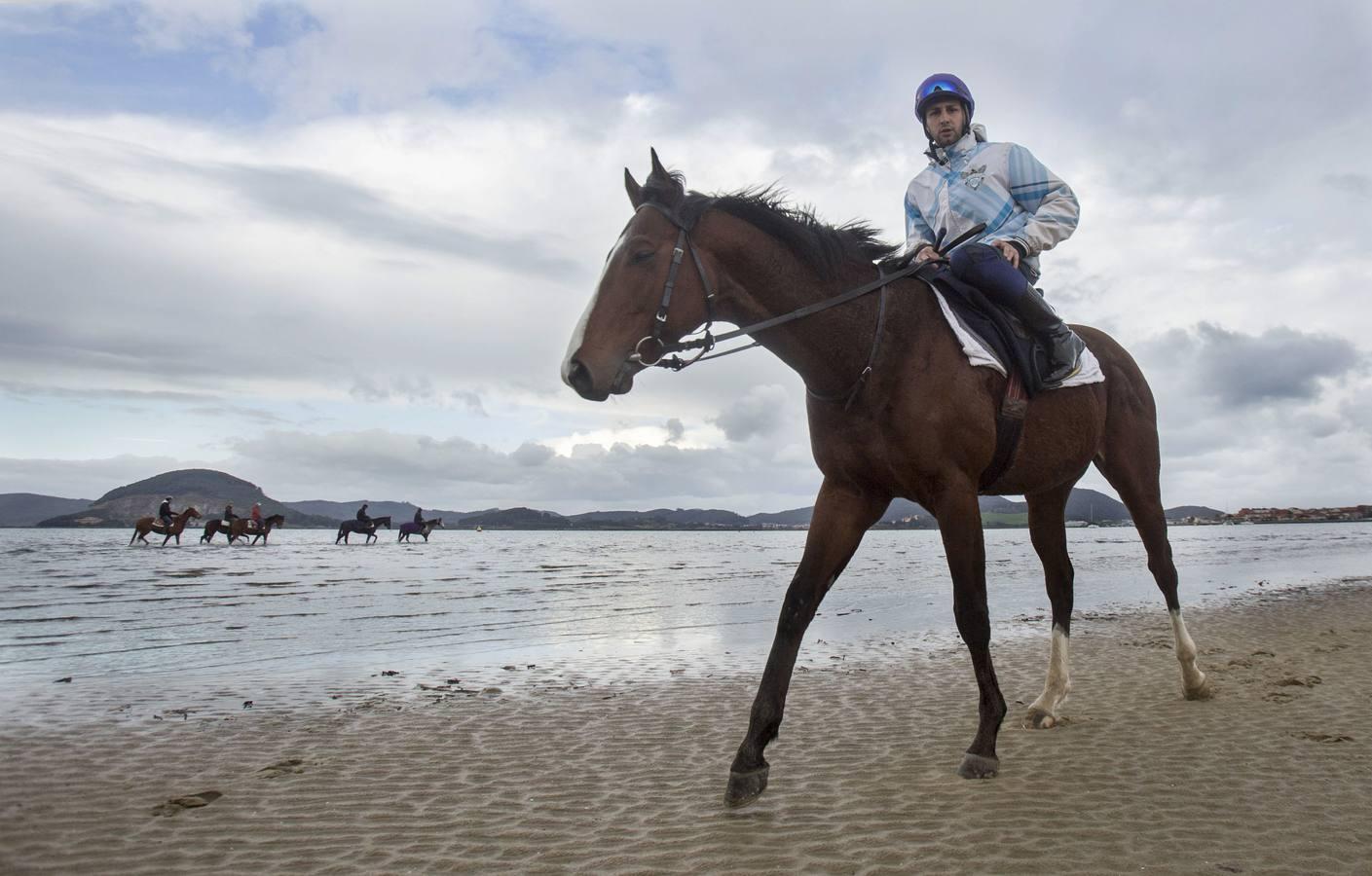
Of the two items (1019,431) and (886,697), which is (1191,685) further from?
(1019,431)

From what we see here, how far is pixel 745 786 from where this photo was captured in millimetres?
4219

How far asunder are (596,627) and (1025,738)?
27.3ft

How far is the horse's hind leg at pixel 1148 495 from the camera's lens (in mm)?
6633

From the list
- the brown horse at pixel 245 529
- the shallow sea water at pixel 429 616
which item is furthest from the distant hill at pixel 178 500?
the shallow sea water at pixel 429 616

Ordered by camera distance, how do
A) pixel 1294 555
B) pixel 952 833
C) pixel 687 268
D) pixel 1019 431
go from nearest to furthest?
pixel 952 833 → pixel 687 268 → pixel 1019 431 → pixel 1294 555

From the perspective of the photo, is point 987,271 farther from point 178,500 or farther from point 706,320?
point 178,500

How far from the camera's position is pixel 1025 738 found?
562cm

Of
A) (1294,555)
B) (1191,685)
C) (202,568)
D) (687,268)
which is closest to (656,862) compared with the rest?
(687,268)

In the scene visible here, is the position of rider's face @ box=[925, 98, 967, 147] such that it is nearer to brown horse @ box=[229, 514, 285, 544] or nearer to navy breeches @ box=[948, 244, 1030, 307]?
navy breeches @ box=[948, 244, 1030, 307]

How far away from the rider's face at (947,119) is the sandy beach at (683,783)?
376 centimetres

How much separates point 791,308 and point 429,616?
1184cm

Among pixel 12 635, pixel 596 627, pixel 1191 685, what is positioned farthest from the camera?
pixel 596 627

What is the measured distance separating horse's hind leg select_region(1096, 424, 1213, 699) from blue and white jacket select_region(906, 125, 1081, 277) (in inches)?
75.2

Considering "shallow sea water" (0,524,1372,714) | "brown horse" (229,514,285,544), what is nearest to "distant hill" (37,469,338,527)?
"brown horse" (229,514,285,544)
